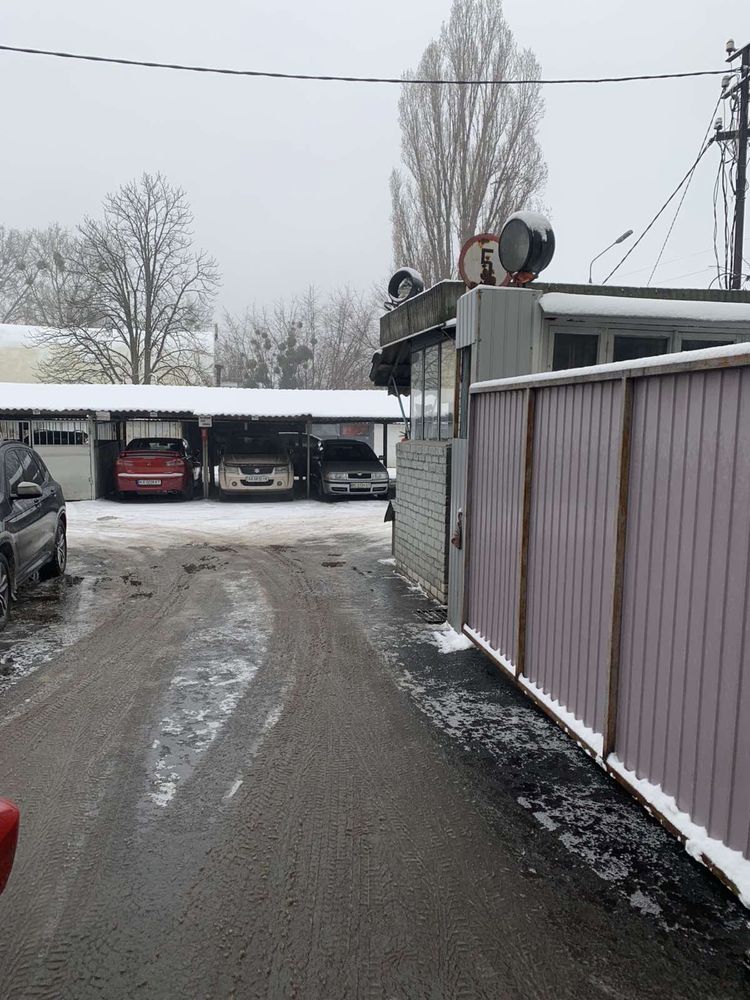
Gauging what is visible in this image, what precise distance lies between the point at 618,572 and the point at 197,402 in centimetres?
1997

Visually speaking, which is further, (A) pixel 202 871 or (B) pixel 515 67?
(B) pixel 515 67

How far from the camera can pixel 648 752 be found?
3.57 metres

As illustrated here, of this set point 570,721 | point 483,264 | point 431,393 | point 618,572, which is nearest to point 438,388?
point 431,393

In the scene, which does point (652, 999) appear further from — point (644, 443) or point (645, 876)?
point (644, 443)

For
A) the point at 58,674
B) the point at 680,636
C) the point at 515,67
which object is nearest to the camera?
the point at 680,636

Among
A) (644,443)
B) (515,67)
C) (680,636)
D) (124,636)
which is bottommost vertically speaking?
(124,636)

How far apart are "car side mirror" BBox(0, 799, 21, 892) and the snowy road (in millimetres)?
636

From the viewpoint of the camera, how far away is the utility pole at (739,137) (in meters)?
14.4

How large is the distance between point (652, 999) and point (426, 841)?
1187 millimetres

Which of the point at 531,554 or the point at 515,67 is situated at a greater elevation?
the point at 515,67

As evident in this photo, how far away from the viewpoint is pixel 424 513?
894 cm

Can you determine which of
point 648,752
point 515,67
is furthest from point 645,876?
point 515,67

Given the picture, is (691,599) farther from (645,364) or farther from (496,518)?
(496,518)

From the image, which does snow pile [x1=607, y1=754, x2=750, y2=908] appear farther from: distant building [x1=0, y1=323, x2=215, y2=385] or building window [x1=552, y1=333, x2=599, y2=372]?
distant building [x1=0, y1=323, x2=215, y2=385]
